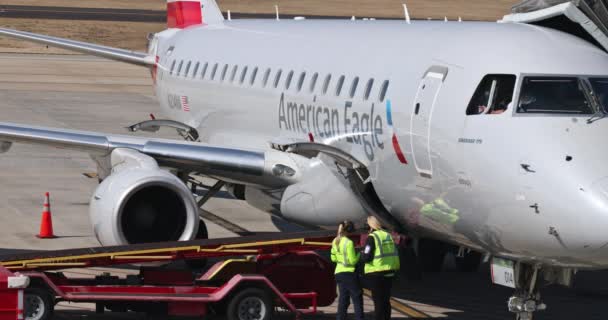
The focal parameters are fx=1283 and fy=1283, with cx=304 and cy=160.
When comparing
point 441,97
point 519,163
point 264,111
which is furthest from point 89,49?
point 519,163

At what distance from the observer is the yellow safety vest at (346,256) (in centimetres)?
1557

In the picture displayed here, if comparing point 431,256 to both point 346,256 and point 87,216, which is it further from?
point 87,216

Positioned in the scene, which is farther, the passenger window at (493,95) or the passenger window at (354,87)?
the passenger window at (354,87)

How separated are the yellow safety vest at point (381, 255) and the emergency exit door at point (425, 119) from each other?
0.91 m

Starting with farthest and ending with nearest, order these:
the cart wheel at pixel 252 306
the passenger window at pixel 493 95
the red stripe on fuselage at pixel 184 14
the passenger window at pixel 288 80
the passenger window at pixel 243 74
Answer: the red stripe on fuselage at pixel 184 14 → the passenger window at pixel 243 74 → the passenger window at pixel 288 80 → the cart wheel at pixel 252 306 → the passenger window at pixel 493 95

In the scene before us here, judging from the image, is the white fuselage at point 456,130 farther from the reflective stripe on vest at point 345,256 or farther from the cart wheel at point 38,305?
the cart wheel at point 38,305

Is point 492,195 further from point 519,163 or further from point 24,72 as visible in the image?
point 24,72

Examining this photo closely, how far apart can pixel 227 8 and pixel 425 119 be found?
8098 cm

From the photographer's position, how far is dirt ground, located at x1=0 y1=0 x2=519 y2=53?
76125 mm

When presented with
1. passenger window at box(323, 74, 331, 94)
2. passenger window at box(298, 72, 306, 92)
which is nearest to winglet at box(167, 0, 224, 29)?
passenger window at box(298, 72, 306, 92)

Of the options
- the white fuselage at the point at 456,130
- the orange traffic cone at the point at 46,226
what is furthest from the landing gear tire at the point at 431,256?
the orange traffic cone at the point at 46,226

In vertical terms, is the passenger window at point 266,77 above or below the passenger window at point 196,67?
below

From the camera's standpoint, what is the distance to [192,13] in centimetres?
2836

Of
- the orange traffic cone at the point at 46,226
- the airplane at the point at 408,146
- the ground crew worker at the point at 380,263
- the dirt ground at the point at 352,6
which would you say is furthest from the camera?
the dirt ground at the point at 352,6
